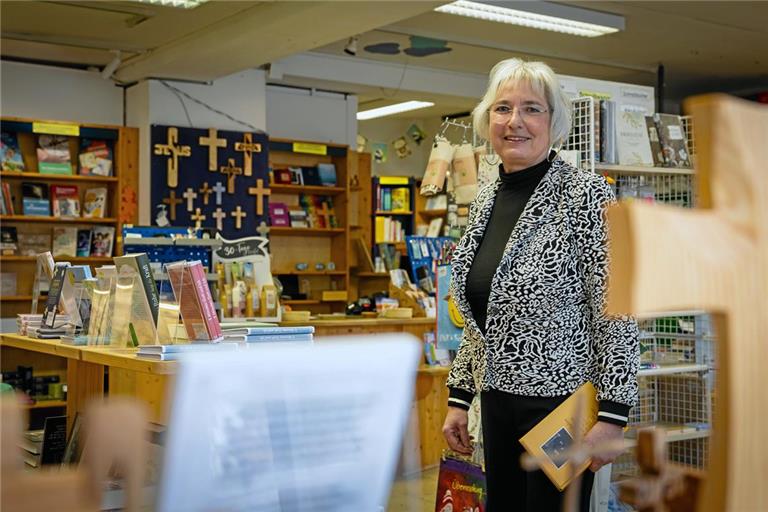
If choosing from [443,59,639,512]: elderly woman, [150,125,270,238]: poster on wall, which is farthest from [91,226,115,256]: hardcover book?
[443,59,639,512]: elderly woman

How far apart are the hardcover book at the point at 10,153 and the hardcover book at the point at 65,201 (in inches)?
13.1

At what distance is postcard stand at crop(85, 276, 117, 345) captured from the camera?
3090mm

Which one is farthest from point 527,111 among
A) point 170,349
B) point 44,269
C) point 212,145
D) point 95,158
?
point 95,158

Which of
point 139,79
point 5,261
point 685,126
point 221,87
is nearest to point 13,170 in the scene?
point 5,261

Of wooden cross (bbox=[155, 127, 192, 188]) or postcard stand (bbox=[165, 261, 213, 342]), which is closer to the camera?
postcard stand (bbox=[165, 261, 213, 342])

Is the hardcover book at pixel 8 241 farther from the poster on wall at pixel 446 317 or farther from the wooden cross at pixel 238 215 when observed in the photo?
the poster on wall at pixel 446 317

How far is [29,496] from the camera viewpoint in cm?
85

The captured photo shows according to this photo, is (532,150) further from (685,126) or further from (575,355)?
(685,126)

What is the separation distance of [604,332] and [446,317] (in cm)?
300

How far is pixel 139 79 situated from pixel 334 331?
10.1ft

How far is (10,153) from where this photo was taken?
7.97 metres

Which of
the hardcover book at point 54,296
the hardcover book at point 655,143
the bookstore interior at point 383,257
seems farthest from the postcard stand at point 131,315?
the hardcover book at point 655,143

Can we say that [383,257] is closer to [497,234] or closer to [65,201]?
[65,201]

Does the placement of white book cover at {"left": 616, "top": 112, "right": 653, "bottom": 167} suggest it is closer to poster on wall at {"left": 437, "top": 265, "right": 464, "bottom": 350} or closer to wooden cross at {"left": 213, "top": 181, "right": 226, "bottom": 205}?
poster on wall at {"left": 437, "top": 265, "right": 464, "bottom": 350}
